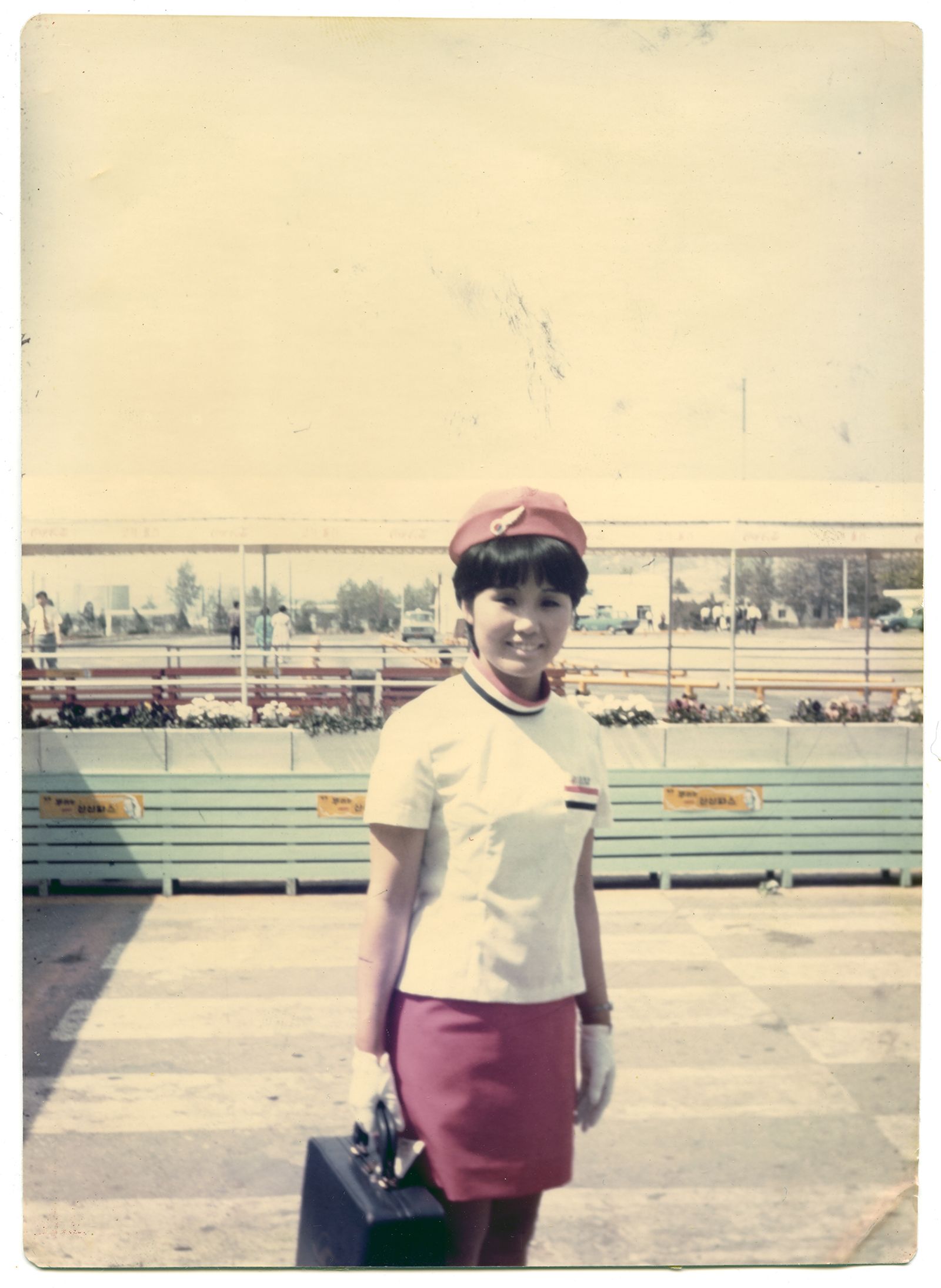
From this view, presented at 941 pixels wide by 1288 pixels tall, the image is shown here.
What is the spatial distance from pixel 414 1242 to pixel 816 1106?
1797 millimetres

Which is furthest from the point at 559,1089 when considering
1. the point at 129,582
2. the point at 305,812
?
the point at 305,812

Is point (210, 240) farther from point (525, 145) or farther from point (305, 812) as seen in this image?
point (305, 812)

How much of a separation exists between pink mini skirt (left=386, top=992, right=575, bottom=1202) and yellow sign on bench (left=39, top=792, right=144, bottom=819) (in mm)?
1994

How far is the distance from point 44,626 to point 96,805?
3.54 ft

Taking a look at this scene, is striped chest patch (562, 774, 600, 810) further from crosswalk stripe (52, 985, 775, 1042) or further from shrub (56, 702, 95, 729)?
shrub (56, 702, 95, 729)

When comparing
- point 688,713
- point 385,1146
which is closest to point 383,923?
point 385,1146

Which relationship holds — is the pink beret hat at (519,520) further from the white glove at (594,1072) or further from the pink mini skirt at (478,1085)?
the white glove at (594,1072)

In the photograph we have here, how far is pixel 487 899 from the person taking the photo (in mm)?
2430

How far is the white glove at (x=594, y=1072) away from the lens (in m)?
2.62

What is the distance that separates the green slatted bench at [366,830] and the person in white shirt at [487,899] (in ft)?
5.91

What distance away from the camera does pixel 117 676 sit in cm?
437

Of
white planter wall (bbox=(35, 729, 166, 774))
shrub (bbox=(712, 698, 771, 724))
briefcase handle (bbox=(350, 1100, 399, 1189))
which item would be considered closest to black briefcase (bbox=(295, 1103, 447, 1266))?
briefcase handle (bbox=(350, 1100, 399, 1189))

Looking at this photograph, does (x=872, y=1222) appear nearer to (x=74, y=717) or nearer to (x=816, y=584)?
(x=816, y=584)

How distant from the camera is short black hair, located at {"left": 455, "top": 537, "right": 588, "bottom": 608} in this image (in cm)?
250
